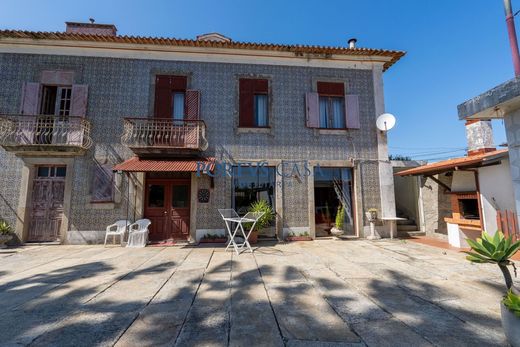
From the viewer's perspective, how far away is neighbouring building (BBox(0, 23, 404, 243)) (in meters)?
8.11

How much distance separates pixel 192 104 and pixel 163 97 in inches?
46.2

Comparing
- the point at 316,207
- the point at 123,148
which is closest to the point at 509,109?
the point at 316,207

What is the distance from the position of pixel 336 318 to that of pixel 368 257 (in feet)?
12.0

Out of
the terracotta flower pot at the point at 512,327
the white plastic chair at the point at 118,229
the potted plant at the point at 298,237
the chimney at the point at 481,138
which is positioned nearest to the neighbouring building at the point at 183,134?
the potted plant at the point at 298,237

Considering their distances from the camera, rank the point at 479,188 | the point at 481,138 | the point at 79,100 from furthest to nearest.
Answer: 1. the point at 79,100
2. the point at 481,138
3. the point at 479,188

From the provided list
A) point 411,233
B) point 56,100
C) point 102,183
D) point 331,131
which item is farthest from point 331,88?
point 56,100

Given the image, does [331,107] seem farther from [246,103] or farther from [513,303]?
[513,303]

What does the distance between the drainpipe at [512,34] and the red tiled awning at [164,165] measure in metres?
7.39

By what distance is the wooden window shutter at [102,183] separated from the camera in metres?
8.16

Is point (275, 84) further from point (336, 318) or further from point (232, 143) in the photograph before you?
point (336, 318)

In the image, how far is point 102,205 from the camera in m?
8.16

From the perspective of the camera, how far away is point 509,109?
4.02 metres

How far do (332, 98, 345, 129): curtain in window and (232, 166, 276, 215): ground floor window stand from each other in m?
3.24

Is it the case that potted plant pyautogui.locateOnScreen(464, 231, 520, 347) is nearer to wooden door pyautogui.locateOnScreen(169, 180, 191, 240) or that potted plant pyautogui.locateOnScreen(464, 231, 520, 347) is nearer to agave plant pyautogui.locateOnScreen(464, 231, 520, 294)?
agave plant pyautogui.locateOnScreen(464, 231, 520, 294)
